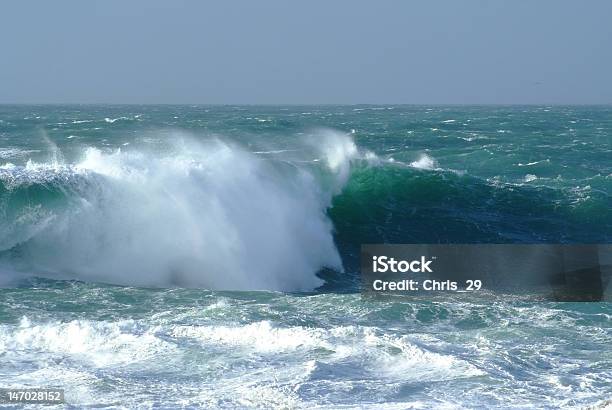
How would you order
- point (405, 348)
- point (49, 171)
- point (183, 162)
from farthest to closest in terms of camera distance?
point (183, 162)
point (49, 171)
point (405, 348)

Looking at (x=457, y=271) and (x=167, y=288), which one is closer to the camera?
(x=167, y=288)

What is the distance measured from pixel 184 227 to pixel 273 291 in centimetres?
384

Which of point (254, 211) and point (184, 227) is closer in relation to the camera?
point (184, 227)

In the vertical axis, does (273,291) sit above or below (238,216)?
below

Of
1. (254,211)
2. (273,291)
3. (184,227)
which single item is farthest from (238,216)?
(273,291)

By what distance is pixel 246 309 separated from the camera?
1374cm

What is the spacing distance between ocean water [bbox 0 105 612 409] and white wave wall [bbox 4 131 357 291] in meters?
0.05

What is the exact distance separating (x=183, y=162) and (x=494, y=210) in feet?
29.9

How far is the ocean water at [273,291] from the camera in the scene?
10.2 metres

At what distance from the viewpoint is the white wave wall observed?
17.3 m

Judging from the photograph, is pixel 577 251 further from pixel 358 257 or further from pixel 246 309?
pixel 246 309

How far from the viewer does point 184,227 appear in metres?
19.0

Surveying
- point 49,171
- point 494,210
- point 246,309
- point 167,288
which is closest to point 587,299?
point 246,309

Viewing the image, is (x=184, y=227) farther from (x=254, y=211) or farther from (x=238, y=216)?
(x=254, y=211)
